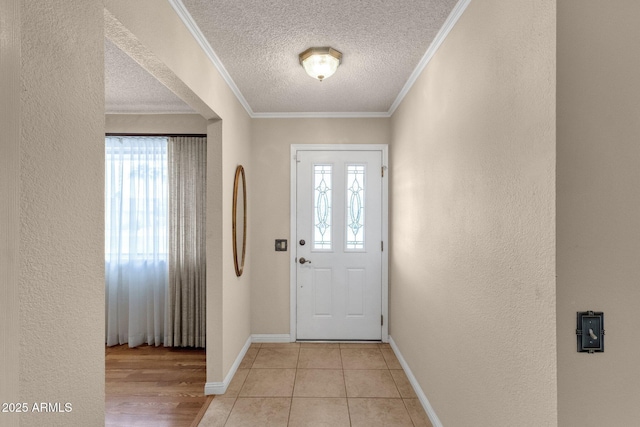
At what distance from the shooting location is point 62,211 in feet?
3.23

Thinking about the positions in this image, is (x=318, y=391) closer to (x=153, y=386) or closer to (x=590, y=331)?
(x=153, y=386)

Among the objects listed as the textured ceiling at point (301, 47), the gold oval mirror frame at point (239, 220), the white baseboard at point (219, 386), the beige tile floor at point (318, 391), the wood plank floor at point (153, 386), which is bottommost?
the wood plank floor at point (153, 386)

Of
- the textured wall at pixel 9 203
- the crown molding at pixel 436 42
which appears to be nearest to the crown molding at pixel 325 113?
the crown molding at pixel 436 42

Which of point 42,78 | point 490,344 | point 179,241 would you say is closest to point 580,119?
point 490,344

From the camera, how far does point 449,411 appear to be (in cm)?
189

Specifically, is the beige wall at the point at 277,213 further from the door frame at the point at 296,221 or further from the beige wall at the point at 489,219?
the beige wall at the point at 489,219

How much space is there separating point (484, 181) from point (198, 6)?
68.2 inches

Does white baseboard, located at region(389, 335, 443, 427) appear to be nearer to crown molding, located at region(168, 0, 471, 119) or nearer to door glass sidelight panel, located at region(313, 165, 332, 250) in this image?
door glass sidelight panel, located at region(313, 165, 332, 250)

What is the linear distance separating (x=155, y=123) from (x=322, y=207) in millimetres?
2004

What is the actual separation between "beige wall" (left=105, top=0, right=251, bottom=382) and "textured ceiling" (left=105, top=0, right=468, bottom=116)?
0.15 m

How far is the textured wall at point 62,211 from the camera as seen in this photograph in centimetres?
87

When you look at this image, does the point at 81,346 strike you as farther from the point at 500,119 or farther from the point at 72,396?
the point at 500,119

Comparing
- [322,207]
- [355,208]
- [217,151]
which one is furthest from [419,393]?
[217,151]

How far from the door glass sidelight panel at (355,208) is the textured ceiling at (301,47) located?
0.71 meters
